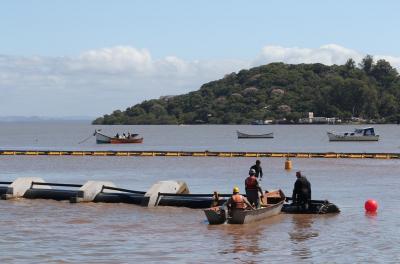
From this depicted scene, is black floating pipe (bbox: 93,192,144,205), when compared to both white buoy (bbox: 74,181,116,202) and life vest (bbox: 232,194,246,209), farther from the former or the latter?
life vest (bbox: 232,194,246,209)

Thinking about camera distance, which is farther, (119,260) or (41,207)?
(41,207)

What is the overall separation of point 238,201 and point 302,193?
169 inches

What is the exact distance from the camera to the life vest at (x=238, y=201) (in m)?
27.8

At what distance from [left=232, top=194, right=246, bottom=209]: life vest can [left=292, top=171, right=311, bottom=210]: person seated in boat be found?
11.8ft

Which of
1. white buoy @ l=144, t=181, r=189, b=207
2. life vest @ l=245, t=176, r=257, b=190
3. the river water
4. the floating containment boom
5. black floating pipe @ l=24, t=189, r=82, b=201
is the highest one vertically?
life vest @ l=245, t=176, r=257, b=190

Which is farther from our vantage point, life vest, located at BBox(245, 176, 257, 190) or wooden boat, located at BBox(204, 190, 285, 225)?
life vest, located at BBox(245, 176, 257, 190)

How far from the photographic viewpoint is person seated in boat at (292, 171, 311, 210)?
3083cm

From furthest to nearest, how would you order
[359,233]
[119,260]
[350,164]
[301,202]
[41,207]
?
1. [350,164]
2. [41,207]
3. [301,202]
4. [359,233]
5. [119,260]

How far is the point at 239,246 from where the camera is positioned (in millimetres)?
24391

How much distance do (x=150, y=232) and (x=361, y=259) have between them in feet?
26.4

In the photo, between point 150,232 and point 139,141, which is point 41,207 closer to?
point 150,232

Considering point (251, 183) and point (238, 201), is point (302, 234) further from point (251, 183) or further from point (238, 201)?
point (251, 183)

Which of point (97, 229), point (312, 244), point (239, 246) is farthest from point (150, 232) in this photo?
point (312, 244)

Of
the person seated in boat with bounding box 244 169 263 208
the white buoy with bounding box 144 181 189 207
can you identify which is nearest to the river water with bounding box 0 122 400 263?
the white buoy with bounding box 144 181 189 207
